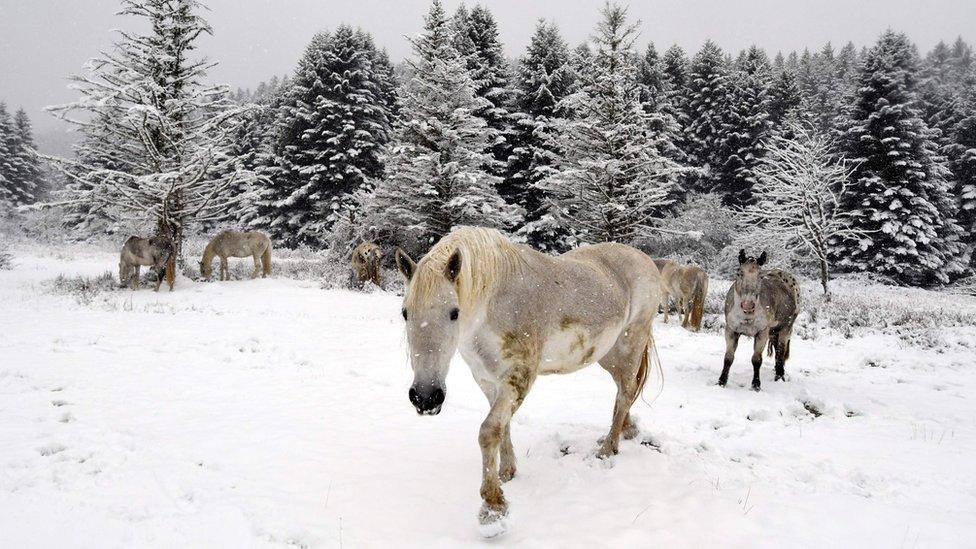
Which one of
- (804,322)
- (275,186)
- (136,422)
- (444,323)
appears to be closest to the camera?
(444,323)

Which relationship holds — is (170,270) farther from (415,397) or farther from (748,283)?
(748,283)

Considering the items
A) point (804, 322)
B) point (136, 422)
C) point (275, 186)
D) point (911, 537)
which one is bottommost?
point (136, 422)

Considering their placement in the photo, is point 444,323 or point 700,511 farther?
point 700,511

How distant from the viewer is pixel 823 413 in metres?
6.07

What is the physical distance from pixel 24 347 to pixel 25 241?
3290 cm

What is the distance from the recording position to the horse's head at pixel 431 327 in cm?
278

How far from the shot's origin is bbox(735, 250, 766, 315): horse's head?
7105 mm

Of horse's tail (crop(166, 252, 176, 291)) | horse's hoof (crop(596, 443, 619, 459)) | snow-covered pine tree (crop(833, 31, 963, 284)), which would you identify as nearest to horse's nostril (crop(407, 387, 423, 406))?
horse's hoof (crop(596, 443, 619, 459))

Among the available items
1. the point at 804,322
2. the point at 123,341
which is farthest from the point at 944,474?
the point at 123,341

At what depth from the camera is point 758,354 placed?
23.7ft

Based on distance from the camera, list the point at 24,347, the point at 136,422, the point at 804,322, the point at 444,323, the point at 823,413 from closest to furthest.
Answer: the point at 444,323 → the point at 136,422 → the point at 823,413 → the point at 24,347 → the point at 804,322

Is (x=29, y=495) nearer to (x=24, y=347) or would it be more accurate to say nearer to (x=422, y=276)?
(x=422, y=276)

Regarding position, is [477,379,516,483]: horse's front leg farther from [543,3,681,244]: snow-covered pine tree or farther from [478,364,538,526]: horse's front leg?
[543,3,681,244]: snow-covered pine tree

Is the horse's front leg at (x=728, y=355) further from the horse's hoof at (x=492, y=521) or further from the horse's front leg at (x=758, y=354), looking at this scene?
the horse's hoof at (x=492, y=521)
